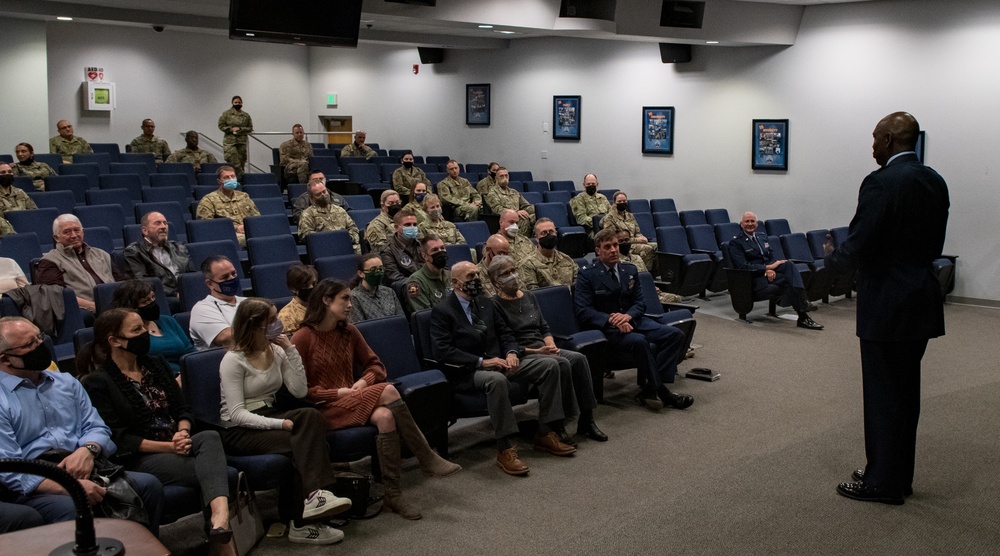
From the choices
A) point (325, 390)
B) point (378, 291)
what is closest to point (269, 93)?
point (378, 291)

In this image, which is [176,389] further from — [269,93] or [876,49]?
[269,93]

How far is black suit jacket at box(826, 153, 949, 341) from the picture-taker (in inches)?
154

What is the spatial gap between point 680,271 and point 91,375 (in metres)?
6.36

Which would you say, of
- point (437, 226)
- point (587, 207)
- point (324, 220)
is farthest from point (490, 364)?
point (587, 207)

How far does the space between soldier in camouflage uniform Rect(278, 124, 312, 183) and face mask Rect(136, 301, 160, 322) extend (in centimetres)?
868

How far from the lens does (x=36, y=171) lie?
33.9 ft

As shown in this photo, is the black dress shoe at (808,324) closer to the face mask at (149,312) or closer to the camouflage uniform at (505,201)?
the camouflage uniform at (505,201)

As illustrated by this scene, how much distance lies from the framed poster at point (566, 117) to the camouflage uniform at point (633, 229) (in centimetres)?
436

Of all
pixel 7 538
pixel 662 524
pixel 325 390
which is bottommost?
pixel 662 524

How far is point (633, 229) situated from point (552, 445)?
5196 mm

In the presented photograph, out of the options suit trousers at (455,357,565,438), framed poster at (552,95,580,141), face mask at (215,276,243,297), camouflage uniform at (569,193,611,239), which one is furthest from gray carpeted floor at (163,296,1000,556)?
framed poster at (552,95,580,141)

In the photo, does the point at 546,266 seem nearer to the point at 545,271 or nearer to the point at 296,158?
the point at 545,271

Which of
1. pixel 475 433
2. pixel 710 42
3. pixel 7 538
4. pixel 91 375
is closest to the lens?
pixel 7 538

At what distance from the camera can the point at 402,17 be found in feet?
32.8
